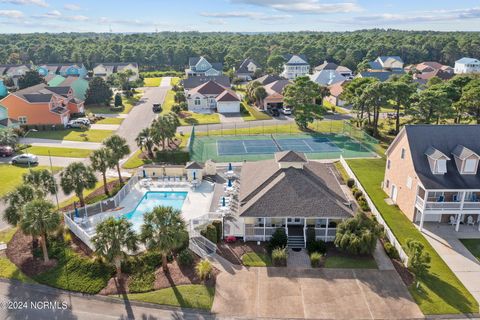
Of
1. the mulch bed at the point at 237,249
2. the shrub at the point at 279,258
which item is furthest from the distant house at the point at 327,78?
Result: the shrub at the point at 279,258

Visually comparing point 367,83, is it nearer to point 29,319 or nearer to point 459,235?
point 459,235

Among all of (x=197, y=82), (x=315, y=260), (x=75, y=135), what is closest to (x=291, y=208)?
(x=315, y=260)

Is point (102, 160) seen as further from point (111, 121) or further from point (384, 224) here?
point (111, 121)

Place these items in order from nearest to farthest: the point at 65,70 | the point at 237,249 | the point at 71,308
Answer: the point at 71,308 → the point at 237,249 → the point at 65,70

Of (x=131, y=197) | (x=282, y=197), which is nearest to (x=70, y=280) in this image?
(x=131, y=197)

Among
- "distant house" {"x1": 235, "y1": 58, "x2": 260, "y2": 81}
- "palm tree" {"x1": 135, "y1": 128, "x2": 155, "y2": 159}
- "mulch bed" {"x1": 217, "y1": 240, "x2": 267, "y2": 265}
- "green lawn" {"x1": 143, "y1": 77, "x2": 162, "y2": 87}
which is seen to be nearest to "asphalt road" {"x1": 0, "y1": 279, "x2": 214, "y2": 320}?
"mulch bed" {"x1": 217, "y1": 240, "x2": 267, "y2": 265}

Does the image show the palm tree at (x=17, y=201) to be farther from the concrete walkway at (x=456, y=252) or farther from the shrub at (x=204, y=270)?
the concrete walkway at (x=456, y=252)
